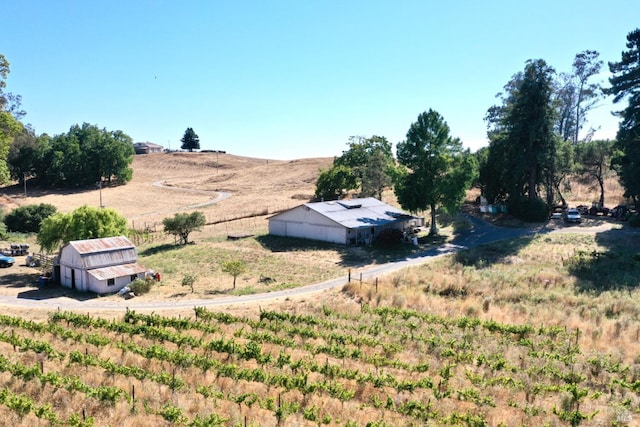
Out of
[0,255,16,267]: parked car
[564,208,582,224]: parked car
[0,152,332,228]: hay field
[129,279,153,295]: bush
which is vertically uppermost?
[0,152,332,228]: hay field

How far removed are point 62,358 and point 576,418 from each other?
21027mm

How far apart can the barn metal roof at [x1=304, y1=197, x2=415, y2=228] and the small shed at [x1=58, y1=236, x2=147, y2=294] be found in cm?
2210

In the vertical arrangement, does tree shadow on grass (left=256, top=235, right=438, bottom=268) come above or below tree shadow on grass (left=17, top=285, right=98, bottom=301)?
above

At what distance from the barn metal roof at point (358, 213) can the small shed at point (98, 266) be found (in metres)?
22.1

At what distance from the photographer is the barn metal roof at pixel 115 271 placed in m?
38.0

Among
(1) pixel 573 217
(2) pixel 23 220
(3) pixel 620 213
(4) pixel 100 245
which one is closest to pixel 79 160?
(2) pixel 23 220

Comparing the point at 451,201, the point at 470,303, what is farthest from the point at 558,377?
the point at 451,201

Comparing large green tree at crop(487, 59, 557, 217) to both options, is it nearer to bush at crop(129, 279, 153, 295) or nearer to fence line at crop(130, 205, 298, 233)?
fence line at crop(130, 205, 298, 233)

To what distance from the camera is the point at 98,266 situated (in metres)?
39.1

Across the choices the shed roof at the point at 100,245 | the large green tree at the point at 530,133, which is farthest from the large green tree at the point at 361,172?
the shed roof at the point at 100,245

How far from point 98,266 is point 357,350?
25.7 metres

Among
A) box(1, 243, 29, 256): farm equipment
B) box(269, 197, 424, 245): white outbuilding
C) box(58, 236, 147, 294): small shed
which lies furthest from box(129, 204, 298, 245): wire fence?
box(58, 236, 147, 294): small shed

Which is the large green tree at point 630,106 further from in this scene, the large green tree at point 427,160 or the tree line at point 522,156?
the large green tree at point 427,160

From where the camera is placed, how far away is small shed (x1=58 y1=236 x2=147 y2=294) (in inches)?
1502
